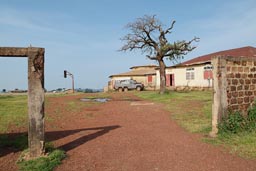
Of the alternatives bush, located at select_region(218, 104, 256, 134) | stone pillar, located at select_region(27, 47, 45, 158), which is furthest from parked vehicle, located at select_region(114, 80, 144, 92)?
stone pillar, located at select_region(27, 47, 45, 158)

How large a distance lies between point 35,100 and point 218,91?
17.3 ft

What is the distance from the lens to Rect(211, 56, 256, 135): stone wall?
7496 millimetres

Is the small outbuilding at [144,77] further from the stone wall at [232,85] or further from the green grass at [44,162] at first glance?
the green grass at [44,162]

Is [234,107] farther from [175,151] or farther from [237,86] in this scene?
[175,151]

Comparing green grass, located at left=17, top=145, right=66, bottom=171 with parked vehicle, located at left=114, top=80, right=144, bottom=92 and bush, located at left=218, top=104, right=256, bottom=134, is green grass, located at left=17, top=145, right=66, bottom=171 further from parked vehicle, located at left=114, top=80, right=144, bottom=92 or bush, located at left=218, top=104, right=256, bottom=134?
parked vehicle, located at left=114, top=80, right=144, bottom=92

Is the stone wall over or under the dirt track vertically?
over

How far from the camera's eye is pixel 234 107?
792 centimetres

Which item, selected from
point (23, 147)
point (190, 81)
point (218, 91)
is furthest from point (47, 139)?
point (190, 81)

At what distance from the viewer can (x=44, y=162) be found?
508 cm

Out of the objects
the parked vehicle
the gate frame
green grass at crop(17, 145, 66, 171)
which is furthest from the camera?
the parked vehicle

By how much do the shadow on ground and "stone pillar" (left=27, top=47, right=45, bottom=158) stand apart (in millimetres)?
908

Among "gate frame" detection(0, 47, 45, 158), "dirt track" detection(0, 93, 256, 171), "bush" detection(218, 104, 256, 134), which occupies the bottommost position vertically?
"dirt track" detection(0, 93, 256, 171)

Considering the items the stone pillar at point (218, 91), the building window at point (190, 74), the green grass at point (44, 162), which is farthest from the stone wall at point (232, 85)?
the building window at point (190, 74)

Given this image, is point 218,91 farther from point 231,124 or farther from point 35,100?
point 35,100
